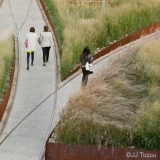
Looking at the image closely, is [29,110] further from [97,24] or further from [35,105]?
[97,24]

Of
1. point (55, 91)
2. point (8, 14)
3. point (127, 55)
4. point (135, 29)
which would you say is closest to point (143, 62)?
point (127, 55)

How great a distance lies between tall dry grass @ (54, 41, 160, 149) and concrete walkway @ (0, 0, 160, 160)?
916mm

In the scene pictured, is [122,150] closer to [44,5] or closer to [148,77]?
[148,77]

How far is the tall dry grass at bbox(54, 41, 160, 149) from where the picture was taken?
14.1 meters

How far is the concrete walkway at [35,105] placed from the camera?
1485 cm

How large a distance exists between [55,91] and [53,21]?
753cm

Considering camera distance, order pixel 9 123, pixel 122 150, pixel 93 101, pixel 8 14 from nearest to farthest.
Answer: pixel 122 150 < pixel 93 101 < pixel 9 123 < pixel 8 14

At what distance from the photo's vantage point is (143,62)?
698 inches

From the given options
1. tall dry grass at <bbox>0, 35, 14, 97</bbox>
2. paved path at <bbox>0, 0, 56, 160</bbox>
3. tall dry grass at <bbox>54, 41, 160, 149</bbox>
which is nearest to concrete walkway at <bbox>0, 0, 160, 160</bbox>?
paved path at <bbox>0, 0, 56, 160</bbox>

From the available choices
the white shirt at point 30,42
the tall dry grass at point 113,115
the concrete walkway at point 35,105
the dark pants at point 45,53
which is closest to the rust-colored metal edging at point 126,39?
the concrete walkway at point 35,105

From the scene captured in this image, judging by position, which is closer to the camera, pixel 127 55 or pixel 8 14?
pixel 127 55

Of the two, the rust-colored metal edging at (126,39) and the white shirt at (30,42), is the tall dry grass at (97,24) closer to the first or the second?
the rust-colored metal edging at (126,39)

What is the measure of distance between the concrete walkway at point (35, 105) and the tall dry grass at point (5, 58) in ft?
1.38

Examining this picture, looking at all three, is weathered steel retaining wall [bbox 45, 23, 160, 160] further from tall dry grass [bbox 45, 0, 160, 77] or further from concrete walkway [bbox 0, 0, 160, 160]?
tall dry grass [bbox 45, 0, 160, 77]
